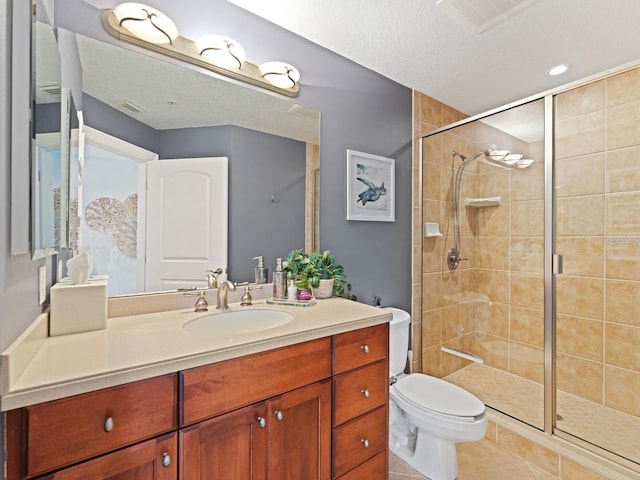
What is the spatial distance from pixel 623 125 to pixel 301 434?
8.47 feet

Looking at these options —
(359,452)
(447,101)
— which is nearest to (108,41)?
(359,452)

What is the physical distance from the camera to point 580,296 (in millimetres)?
2139

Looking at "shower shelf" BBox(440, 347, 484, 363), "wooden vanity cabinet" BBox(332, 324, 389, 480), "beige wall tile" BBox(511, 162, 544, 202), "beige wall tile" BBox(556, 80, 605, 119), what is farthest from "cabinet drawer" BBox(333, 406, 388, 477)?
"beige wall tile" BBox(556, 80, 605, 119)

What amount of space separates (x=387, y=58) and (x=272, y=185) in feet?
3.92

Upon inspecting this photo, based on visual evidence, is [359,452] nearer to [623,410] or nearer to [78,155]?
[78,155]

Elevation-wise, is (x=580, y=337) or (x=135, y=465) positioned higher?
(x=135, y=465)

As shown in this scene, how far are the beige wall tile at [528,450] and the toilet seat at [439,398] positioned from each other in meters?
0.51

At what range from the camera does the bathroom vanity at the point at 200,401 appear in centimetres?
68

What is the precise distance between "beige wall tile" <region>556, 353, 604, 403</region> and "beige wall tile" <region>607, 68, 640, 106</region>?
5.54ft

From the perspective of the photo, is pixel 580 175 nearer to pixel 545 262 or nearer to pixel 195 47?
pixel 545 262

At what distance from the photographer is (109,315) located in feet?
3.99

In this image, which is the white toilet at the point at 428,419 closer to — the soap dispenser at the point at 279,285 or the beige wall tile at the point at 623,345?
the soap dispenser at the point at 279,285

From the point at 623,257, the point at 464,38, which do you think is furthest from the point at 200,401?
the point at 623,257

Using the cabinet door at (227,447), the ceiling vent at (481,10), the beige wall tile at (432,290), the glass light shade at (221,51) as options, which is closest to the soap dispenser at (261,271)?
the cabinet door at (227,447)
